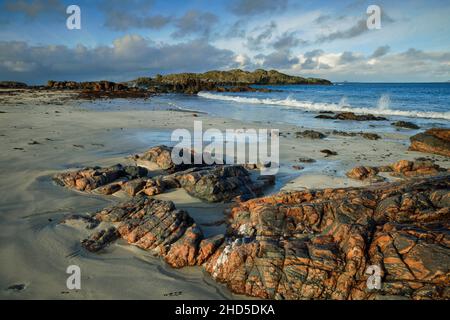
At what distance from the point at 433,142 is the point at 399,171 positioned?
4.96m

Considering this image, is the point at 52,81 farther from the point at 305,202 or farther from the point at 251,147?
the point at 305,202

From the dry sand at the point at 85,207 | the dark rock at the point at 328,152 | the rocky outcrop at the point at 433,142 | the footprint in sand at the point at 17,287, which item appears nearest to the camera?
the footprint in sand at the point at 17,287

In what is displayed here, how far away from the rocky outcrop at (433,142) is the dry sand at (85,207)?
0.58 m

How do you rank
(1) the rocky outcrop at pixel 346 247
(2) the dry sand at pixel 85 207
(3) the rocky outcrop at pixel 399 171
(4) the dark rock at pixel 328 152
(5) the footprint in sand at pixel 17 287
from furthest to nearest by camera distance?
1. (4) the dark rock at pixel 328 152
2. (3) the rocky outcrop at pixel 399 171
3. (2) the dry sand at pixel 85 207
4. (5) the footprint in sand at pixel 17 287
5. (1) the rocky outcrop at pixel 346 247

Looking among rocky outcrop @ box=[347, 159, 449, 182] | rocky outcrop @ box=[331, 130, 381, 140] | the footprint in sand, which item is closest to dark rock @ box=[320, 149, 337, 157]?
rocky outcrop @ box=[347, 159, 449, 182]

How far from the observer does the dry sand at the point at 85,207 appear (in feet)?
15.3

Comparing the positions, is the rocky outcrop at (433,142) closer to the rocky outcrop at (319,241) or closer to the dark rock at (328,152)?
the dark rock at (328,152)

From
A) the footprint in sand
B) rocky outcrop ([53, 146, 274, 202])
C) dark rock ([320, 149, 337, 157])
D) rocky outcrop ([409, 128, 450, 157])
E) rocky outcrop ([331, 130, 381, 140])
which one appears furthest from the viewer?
rocky outcrop ([331, 130, 381, 140])

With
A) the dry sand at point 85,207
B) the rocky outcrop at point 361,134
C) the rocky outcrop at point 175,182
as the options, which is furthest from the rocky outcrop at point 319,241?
the rocky outcrop at point 361,134

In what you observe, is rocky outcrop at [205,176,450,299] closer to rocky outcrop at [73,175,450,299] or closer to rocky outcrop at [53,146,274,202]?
rocky outcrop at [73,175,450,299]

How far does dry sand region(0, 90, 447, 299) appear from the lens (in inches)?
184

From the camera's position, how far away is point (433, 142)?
13617 millimetres

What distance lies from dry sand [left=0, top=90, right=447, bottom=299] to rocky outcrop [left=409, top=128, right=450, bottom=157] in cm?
58

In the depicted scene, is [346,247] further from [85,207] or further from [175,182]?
[85,207]
